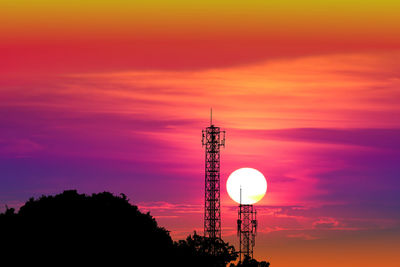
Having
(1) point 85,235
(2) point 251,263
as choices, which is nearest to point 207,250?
(2) point 251,263

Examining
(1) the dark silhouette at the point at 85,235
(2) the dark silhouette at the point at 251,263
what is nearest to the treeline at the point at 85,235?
(1) the dark silhouette at the point at 85,235

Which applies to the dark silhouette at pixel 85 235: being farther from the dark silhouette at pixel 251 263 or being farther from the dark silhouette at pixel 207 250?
the dark silhouette at pixel 251 263

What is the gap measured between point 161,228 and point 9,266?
13995 mm

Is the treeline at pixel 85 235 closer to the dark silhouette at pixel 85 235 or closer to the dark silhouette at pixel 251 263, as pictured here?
the dark silhouette at pixel 85 235

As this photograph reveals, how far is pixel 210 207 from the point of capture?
90.3 m

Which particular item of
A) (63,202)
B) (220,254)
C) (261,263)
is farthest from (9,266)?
(261,263)

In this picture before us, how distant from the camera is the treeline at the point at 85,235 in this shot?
228 ft

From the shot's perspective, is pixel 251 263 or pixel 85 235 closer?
pixel 85 235

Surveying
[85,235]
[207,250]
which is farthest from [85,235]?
[207,250]

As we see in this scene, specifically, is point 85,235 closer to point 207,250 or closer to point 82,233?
point 82,233

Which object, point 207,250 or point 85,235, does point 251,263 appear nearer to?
point 207,250

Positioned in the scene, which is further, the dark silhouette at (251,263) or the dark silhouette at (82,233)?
the dark silhouette at (251,263)

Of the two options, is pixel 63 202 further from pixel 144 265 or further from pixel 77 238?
pixel 144 265

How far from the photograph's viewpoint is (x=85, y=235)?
7069cm
